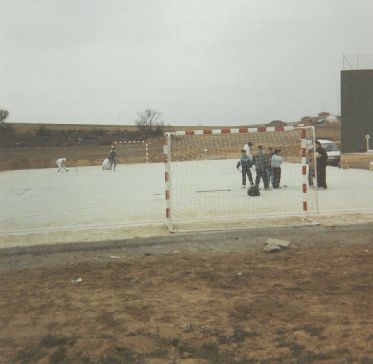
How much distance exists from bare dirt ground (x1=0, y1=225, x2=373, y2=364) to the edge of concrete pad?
4cm

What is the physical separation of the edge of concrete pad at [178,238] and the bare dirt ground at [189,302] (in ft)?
0.13

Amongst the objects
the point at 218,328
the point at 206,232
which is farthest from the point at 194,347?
the point at 206,232

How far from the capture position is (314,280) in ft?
21.8

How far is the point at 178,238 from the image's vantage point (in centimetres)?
968

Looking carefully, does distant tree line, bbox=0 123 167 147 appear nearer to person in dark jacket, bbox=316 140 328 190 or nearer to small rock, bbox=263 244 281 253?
person in dark jacket, bbox=316 140 328 190

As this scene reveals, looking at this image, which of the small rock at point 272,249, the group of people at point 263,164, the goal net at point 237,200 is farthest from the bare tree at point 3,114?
the small rock at point 272,249

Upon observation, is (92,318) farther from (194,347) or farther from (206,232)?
(206,232)

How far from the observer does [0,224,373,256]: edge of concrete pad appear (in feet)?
30.2

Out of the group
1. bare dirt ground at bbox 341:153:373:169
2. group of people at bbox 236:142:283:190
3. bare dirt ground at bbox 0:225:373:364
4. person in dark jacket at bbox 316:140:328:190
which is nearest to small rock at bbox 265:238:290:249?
bare dirt ground at bbox 0:225:373:364

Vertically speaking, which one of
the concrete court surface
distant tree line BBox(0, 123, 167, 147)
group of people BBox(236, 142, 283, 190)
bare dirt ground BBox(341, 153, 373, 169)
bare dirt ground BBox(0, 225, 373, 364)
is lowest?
bare dirt ground BBox(0, 225, 373, 364)

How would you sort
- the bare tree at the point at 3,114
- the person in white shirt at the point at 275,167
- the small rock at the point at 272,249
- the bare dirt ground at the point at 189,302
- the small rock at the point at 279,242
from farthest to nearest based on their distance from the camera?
the bare tree at the point at 3,114, the person in white shirt at the point at 275,167, the small rock at the point at 279,242, the small rock at the point at 272,249, the bare dirt ground at the point at 189,302

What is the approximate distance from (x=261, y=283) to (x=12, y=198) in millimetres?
14219

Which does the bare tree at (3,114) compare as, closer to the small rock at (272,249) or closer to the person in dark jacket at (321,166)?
the person in dark jacket at (321,166)

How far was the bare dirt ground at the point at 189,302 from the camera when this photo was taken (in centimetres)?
451
